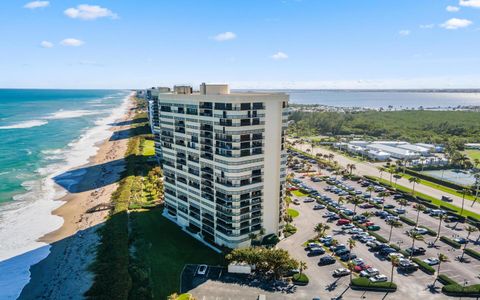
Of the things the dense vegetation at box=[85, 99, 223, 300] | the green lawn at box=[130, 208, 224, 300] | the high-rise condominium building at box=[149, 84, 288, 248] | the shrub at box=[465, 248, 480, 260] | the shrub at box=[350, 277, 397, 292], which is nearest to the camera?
the shrub at box=[350, 277, 397, 292]

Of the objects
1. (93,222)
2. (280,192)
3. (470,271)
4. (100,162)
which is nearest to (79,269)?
(93,222)

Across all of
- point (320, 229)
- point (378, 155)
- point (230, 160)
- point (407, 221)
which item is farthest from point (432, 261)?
point (378, 155)

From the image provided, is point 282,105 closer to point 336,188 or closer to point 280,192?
point 280,192

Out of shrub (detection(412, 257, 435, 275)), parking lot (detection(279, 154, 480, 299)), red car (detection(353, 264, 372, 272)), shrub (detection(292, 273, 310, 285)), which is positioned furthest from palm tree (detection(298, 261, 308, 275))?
shrub (detection(412, 257, 435, 275))

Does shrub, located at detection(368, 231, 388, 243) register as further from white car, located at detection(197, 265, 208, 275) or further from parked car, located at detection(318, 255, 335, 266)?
white car, located at detection(197, 265, 208, 275)

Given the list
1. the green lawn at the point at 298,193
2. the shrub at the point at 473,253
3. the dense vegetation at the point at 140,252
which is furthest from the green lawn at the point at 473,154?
the dense vegetation at the point at 140,252

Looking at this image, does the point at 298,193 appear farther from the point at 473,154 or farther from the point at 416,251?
the point at 473,154

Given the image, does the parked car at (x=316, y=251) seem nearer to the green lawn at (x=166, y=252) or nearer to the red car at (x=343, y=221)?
the red car at (x=343, y=221)
